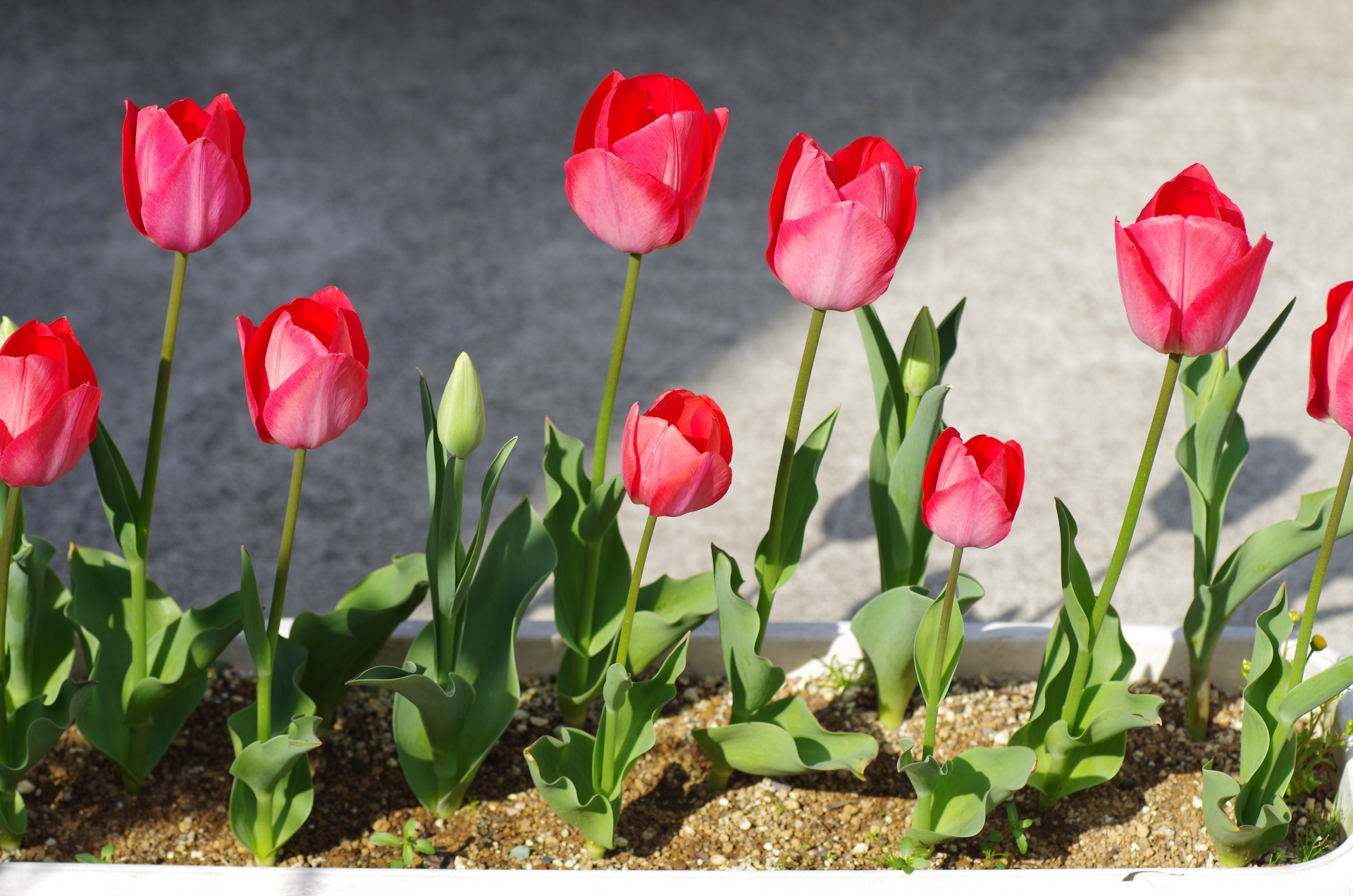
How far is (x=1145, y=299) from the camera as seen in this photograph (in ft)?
2.57

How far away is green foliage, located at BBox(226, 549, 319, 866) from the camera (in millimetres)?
913

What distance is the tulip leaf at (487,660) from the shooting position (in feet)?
3.27

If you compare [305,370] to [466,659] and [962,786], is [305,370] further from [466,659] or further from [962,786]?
[962,786]

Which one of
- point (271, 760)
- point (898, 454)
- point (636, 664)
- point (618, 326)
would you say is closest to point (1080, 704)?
point (898, 454)

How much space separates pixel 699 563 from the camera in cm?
169

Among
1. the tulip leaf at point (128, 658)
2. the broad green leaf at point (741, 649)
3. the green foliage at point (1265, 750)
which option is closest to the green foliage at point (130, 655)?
the tulip leaf at point (128, 658)

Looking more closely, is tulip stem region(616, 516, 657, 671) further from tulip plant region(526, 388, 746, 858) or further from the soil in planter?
the soil in planter

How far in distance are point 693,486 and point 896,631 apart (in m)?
0.33

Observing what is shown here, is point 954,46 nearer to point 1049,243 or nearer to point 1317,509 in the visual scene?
point 1049,243

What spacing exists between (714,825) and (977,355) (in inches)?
44.5

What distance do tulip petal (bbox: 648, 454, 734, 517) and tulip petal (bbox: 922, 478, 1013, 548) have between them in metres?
0.12

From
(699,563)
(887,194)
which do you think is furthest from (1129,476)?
(887,194)

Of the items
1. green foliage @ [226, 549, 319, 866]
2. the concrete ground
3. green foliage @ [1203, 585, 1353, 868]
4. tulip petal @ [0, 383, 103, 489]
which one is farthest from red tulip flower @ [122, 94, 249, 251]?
the concrete ground

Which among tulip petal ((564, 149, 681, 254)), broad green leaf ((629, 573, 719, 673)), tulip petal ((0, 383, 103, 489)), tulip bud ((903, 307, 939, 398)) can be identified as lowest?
broad green leaf ((629, 573, 719, 673))
